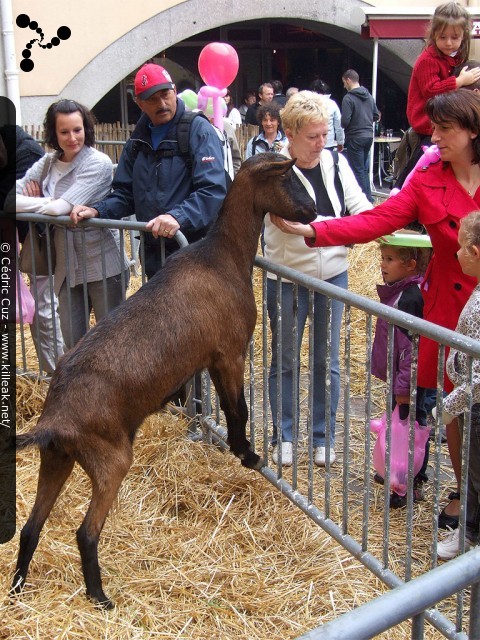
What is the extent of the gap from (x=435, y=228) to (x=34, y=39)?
45.4 ft

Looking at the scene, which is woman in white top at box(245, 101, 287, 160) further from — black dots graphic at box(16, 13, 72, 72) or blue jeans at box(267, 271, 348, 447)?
black dots graphic at box(16, 13, 72, 72)

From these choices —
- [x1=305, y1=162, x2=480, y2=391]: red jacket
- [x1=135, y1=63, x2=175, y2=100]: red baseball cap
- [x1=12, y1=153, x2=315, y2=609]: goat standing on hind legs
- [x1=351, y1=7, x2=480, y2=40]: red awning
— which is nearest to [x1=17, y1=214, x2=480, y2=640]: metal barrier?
[x1=12, y1=153, x2=315, y2=609]: goat standing on hind legs

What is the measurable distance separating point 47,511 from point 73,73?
14.0m

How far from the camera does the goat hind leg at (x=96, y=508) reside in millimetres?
3080

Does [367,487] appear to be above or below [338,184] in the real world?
below

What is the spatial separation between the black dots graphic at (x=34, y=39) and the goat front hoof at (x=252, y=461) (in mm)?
12620

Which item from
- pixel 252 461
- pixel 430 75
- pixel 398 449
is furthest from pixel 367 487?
pixel 430 75

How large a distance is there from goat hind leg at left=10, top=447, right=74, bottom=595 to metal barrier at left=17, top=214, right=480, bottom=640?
116 centimetres

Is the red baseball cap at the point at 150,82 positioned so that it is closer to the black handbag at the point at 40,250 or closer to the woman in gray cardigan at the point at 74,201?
the woman in gray cardigan at the point at 74,201

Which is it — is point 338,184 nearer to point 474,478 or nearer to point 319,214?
point 319,214

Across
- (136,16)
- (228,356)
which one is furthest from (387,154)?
(228,356)

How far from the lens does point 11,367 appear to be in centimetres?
546

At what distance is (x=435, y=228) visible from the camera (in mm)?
3639

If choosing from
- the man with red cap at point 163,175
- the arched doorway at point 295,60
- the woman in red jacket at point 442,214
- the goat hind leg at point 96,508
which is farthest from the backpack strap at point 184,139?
the arched doorway at point 295,60
